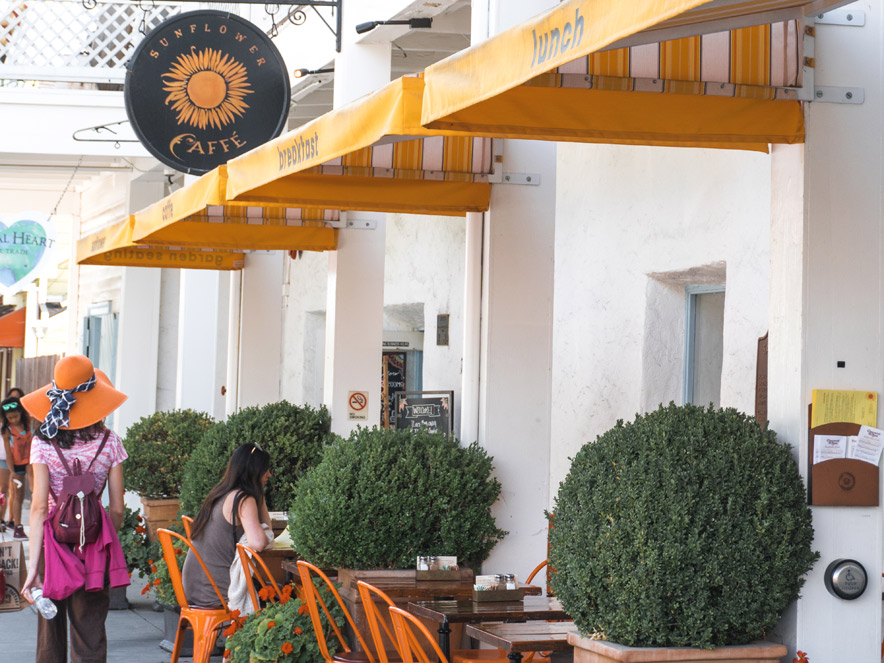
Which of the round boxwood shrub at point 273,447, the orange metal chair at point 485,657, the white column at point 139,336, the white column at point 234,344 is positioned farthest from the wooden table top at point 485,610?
the white column at point 139,336

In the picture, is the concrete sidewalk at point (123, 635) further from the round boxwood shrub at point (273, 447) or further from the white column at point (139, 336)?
the white column at point (139, 336)

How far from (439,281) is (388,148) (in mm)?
5144

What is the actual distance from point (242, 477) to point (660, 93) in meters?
3.21

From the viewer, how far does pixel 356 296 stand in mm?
8570

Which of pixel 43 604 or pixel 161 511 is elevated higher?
pixel 43 604

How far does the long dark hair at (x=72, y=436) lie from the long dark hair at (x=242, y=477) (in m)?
0.84

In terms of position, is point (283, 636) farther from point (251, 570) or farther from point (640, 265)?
point (640, 265)

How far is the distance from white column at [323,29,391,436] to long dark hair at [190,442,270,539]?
2.02m

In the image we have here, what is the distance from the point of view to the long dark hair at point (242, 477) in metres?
6.45

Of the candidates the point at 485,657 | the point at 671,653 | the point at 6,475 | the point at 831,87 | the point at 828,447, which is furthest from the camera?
the point at 6,475

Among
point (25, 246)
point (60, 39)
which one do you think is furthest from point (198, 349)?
point (25, 246)

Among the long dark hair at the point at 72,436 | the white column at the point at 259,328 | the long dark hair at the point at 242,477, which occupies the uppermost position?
the white column at the point at 259,328

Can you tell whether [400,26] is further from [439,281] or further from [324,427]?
[439,281]

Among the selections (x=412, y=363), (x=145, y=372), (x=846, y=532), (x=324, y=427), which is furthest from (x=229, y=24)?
(x=145, y=372)
